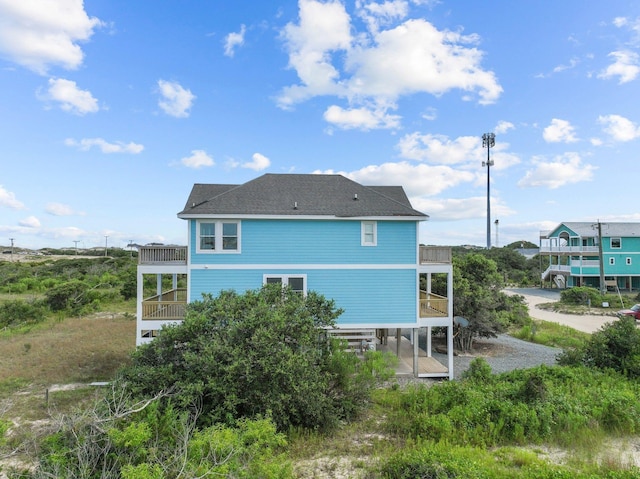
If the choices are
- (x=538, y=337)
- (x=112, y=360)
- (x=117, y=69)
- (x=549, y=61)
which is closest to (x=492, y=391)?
(x=538, y=337)

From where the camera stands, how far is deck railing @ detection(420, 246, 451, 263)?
12.1 m

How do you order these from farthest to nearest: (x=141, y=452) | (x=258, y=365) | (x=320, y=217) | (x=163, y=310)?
(x=320, y=217) < (x=163, y=310) < (x=258, y=365) < (x=141, y=452)

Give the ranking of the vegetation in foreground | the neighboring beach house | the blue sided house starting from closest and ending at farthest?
the vegetation in foreground < the blue sided house < the neighboring beach house

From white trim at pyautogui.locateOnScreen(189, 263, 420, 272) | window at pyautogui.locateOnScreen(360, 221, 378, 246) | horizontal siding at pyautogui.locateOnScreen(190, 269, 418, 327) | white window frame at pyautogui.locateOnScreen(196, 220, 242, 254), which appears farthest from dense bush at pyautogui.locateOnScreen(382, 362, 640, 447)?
white window frame at pyautogui.locateOnScreen(196, 220, 242, 254)

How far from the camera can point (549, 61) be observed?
17.0 meters

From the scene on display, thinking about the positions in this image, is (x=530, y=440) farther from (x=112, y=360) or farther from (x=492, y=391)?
(x=112, y=360)

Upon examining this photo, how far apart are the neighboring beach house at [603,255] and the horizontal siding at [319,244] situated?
30886 millimetres

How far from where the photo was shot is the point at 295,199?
40.4 feet

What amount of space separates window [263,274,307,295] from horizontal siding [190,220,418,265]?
1.58 feet

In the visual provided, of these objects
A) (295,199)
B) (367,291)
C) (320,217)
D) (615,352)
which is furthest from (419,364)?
(295,199)

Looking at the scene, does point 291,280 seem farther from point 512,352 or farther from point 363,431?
point 512,352

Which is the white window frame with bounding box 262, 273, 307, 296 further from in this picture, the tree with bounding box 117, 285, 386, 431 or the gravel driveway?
the gravel driveway

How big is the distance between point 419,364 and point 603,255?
105 ft

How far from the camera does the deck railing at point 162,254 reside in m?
11.2
